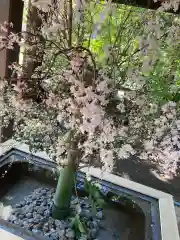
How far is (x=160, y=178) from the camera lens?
284 centimetres

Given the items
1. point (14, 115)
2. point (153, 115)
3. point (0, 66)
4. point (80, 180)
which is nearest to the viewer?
point (153, 115)

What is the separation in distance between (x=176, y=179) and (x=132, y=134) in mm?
1880

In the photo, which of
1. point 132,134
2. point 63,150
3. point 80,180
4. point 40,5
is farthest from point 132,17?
point 80,180

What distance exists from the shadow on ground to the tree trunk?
47.0 inches

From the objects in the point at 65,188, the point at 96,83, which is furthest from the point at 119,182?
the point at 96,83

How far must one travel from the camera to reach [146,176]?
2840mm

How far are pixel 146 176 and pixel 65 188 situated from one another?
1.54m

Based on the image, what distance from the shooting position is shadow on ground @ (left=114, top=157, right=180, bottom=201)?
8.88 feet

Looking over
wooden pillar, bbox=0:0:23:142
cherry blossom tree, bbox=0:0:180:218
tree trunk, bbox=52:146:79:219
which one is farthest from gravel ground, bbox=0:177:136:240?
wooden pillar, bbox=0:0:23:142

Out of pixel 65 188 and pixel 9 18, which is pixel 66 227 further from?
pixel 9 18

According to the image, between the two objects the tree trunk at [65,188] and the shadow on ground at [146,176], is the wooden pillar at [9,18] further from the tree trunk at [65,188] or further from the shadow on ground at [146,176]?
the shadow on ground at [146,176]

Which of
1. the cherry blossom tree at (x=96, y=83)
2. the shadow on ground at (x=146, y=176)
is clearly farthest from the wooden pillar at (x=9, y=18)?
the shadow on ground at (x=146, y=176)

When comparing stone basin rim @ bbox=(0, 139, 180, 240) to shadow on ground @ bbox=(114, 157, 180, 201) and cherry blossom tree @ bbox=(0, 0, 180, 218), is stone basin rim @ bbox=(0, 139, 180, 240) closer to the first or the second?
cherry blossom tree @ bbox=(0, 0, 180, 218)

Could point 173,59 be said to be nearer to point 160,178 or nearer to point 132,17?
point 132,17
